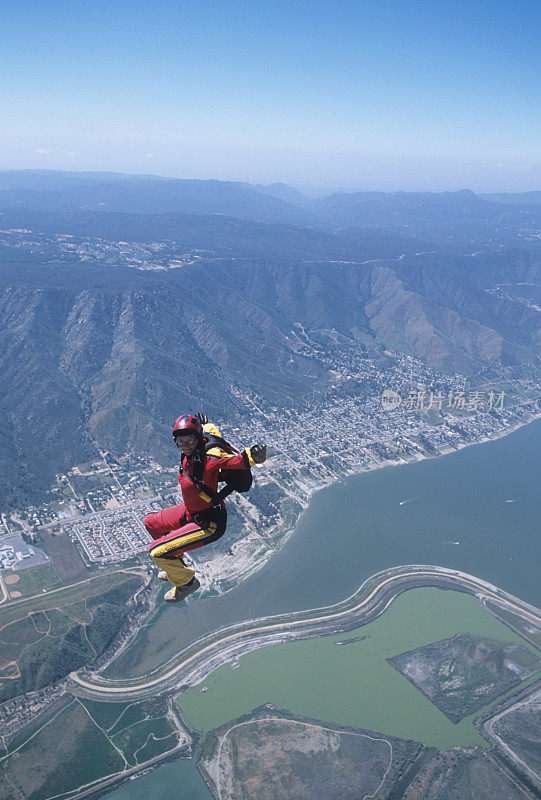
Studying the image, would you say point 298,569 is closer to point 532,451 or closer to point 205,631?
point 205,631

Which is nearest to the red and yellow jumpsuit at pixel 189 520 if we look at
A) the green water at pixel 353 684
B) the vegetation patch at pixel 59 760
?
the vegetation patch at pixel 59 760

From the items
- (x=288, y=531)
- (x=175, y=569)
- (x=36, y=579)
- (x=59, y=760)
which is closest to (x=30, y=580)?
(x=36, y=579)

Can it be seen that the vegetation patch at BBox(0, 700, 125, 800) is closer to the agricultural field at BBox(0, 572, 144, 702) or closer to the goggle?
the agricultural field at BBox(0, 572, 144, 702)

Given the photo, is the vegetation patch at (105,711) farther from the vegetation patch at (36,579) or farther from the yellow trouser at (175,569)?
the yellow trouser at (175,569)

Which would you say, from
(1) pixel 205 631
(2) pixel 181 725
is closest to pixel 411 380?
(1) pixel 205 631

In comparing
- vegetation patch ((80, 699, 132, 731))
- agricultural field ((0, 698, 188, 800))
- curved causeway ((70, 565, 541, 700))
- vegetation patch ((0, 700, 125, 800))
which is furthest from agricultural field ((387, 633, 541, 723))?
vegetation patch ((0, 700, 125, 800))
